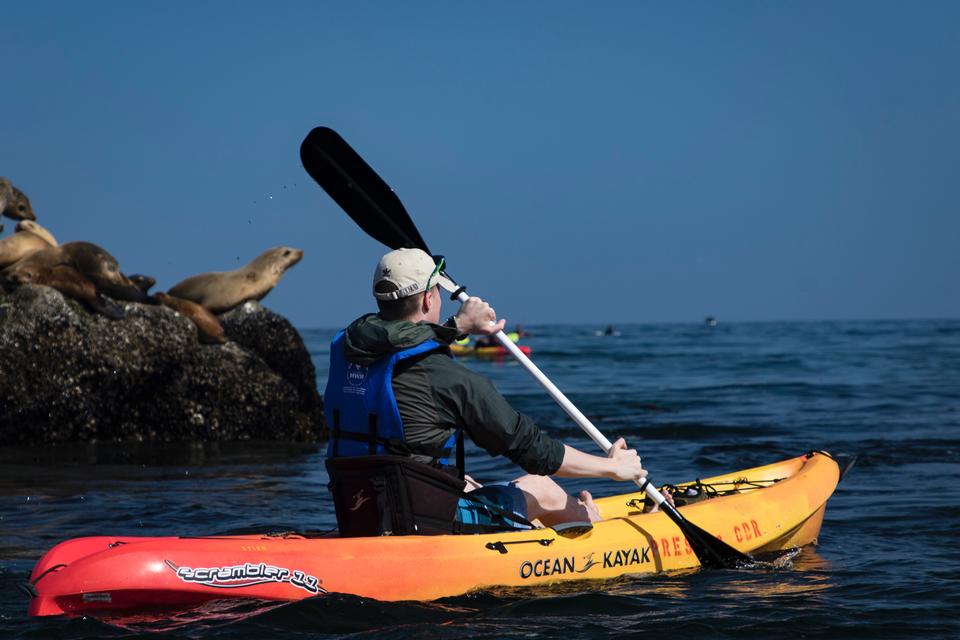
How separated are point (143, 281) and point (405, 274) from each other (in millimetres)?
10088

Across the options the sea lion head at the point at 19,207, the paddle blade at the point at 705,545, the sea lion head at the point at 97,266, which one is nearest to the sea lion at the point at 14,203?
the sea lion head at the point at 19,207

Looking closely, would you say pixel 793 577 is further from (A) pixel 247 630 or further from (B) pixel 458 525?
(A) pixel 247 630

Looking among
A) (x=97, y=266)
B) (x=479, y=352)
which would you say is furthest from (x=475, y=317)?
(x=479, y=352)

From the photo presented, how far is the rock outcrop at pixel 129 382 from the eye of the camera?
1226cm

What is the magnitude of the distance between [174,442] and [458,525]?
8464 mm

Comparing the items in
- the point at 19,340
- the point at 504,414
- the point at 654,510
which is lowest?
the point at 654,510

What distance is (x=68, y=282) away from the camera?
12.7 metres

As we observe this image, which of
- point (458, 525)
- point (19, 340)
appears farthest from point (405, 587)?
point (19, 340)

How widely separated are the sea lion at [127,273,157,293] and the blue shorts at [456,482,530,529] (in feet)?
31.4

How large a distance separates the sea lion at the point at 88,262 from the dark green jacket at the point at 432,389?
8943 millimetres

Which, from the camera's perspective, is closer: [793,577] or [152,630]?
[152,630]

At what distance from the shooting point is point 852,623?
203 inches

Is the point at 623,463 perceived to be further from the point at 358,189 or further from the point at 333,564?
the point at 358,189

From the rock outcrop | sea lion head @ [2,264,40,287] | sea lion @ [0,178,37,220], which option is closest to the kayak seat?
the rock outcrop
